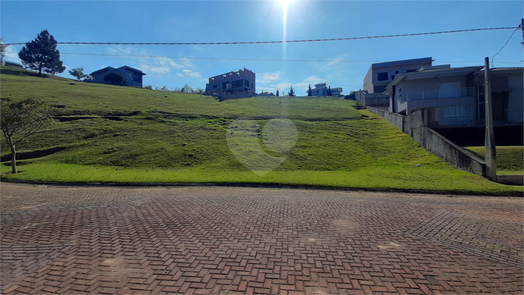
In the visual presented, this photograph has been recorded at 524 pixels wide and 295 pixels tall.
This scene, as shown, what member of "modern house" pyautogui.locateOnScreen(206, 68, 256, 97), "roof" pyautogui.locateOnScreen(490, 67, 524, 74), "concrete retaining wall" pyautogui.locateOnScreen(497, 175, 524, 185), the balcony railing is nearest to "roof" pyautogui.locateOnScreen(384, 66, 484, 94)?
"roof" pyautogui.locateOnScreen(490, 67, 524, 74)

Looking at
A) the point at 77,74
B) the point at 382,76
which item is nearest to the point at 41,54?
the point at 77,74

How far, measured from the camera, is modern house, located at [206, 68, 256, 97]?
77.1 meters

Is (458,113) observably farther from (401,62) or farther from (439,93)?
(401,62)

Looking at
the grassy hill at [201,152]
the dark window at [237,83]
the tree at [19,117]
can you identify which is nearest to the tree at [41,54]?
the grassy hill at [201,152]

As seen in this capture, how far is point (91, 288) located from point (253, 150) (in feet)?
58.3

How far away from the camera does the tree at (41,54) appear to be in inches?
2520

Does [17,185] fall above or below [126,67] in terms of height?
below

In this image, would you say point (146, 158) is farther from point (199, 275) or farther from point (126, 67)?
point (126, 67)

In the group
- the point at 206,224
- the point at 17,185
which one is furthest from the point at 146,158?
the point at 206,224

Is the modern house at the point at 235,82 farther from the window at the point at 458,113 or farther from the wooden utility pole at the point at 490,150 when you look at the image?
the wooden utility pole at the point at 490,150

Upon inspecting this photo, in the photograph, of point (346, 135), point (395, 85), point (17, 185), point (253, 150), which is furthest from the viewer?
point (395, 85)

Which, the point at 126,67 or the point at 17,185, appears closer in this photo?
the point at 17,185

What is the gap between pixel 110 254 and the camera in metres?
4.54

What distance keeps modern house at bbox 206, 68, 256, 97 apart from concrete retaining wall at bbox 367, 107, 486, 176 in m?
55.1
